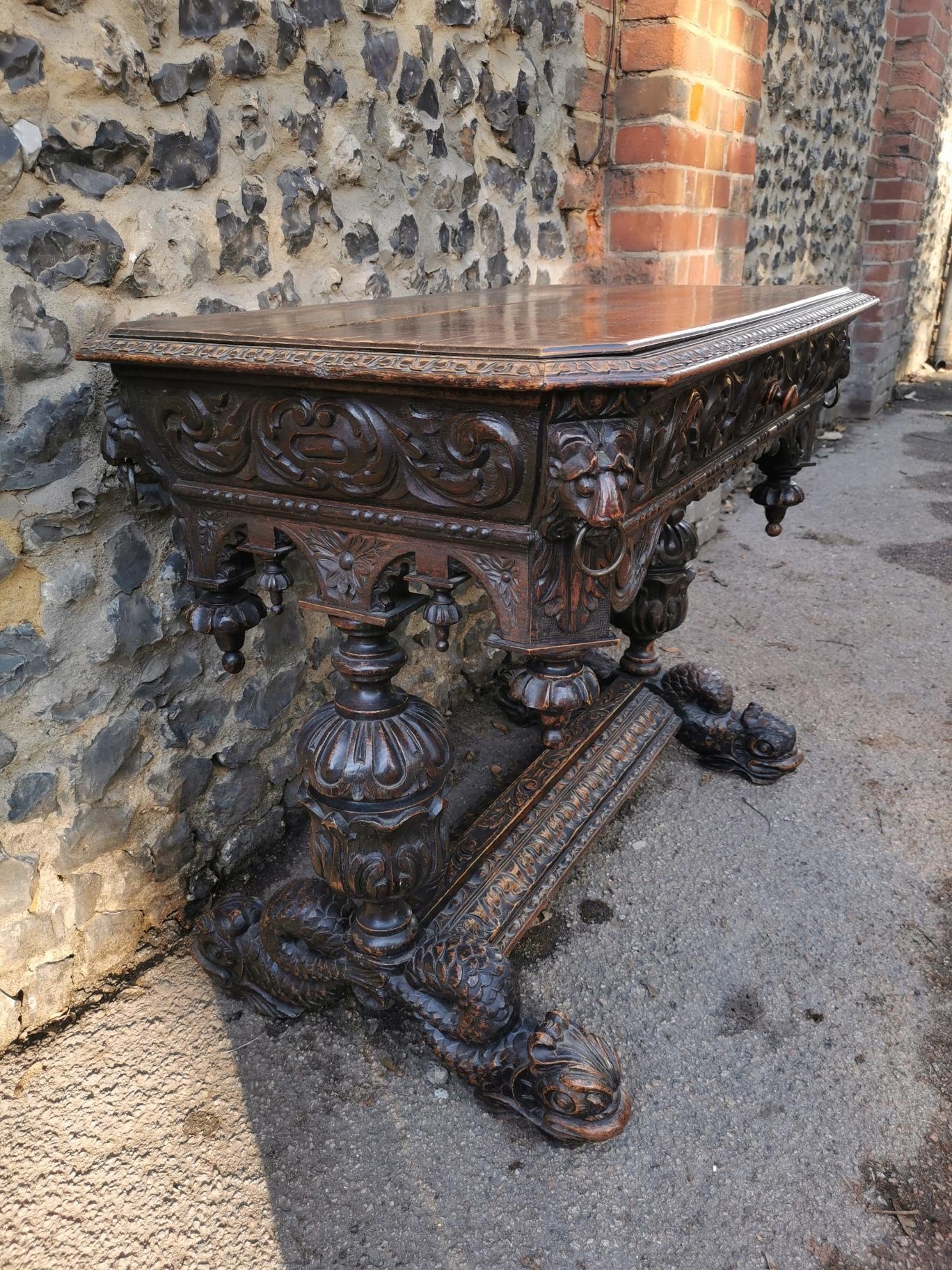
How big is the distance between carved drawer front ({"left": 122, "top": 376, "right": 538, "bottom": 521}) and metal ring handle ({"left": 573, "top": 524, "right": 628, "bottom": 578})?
7 centimetres

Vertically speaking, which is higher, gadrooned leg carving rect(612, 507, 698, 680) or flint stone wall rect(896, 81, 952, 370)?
flint stone wall rect(896, 81, 952, 370)

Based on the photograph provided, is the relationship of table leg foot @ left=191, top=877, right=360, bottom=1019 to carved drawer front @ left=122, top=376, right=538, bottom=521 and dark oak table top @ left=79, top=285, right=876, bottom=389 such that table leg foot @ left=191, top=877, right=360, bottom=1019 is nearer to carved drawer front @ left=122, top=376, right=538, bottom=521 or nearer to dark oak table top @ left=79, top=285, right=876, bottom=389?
carved drawer front @ left=122, top=376, right=538, bottom=521

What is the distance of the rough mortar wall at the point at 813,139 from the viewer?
156 inches

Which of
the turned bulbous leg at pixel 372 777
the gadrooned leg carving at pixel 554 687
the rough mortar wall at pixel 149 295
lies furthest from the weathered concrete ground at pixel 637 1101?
the gadrooned leg carving at pixel 554 687

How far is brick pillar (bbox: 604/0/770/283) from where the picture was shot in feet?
8.29

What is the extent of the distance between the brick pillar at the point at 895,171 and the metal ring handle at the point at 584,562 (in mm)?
6063

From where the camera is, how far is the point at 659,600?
7.23 ft

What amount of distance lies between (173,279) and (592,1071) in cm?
140

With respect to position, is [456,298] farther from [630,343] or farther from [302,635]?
[630,343]

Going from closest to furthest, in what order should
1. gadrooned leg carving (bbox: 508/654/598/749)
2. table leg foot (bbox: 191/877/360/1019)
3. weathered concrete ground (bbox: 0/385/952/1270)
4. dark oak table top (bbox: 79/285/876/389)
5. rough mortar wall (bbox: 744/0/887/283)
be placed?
dark oak table top (bbox: 79/285/876/389)
gadrooned leg carving (bbox: 508/654/598/749)
weathered concrete ground (bbox: 0/385/952/1270)
table leg foot (bbox: 191/877/360/1019)
rough mortar wall (bbox: 744/0/887/283)

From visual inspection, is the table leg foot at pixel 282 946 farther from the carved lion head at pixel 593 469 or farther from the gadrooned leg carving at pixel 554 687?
the carved lion head at pixel 593 469

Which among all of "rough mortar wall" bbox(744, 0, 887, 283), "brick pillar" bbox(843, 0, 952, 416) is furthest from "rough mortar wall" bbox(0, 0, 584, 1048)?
"brick pillar" bbox(843, 0, 952, 416)

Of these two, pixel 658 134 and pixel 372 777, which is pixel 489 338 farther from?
pixel 658 134

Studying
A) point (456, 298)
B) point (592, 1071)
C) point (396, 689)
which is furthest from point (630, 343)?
point (592, 1071)
